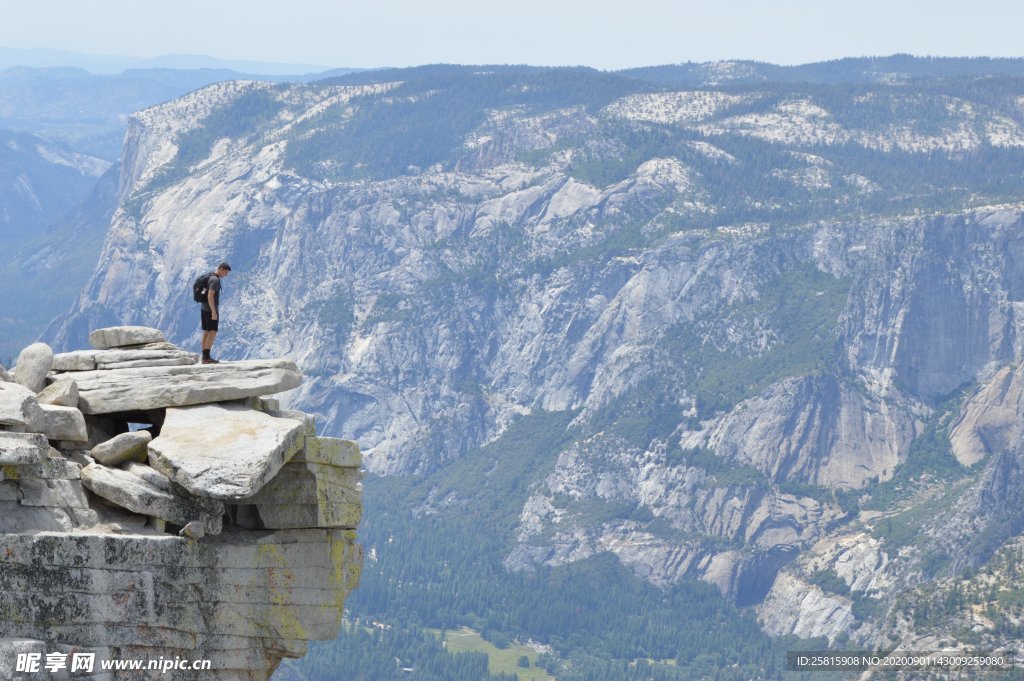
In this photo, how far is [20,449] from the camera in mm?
50250

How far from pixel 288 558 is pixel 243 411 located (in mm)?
5351

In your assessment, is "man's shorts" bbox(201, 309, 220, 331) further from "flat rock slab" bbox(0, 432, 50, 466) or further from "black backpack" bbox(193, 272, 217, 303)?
"flat rock slab" bbox(0, 432, 50, 466)

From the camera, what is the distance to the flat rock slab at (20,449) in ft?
164

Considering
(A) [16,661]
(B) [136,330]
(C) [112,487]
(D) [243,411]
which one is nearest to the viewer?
(A) [16,661]

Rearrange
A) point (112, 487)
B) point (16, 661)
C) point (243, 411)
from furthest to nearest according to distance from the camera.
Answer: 1. point (243, 411)
2. point (112, 487)
3. point (16, 661)

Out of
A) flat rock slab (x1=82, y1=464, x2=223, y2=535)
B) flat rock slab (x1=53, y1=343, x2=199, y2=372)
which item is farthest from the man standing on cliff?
flat rock slab (x1=82, y1=464, x2=223, y2=535)

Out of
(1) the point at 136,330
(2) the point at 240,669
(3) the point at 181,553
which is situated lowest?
(2) the point at 240,669

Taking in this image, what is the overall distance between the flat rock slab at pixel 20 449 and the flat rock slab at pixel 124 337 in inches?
471

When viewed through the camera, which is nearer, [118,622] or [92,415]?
[118,622]

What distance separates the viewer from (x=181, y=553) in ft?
171

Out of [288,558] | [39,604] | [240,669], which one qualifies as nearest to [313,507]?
[288,558]

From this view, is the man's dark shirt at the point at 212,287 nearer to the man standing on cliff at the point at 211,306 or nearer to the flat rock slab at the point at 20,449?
the man standing on cliff at the point at 211,306

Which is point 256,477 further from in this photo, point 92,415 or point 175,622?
point 92,415

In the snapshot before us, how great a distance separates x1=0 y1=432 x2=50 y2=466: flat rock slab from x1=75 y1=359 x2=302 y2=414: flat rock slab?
552 centimetres
